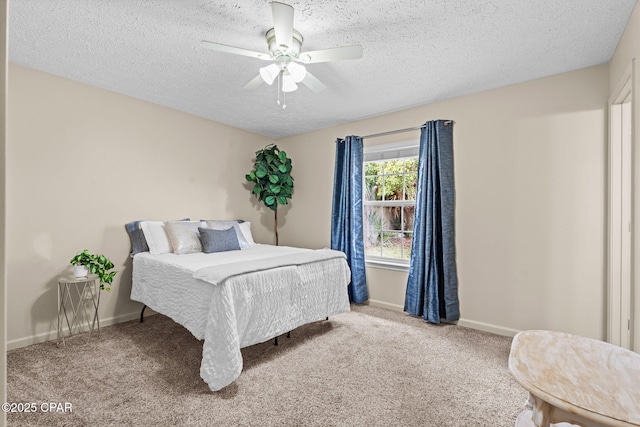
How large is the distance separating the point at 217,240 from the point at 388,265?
205 centimetres

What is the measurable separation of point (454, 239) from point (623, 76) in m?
1.79

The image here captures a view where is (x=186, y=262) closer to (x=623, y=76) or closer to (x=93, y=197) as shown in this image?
(x=93, y=197)

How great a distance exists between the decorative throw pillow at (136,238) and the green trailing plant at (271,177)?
61.6 inches

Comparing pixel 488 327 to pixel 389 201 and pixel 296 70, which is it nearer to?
pixel 389 201

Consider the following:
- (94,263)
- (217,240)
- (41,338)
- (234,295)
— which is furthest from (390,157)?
(41,338)

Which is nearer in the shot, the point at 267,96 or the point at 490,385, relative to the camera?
the point at 490,385

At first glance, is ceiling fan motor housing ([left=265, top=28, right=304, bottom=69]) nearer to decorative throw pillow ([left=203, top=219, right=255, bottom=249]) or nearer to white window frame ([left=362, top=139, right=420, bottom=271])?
white window frame ([left=362, top=139, right=420, bottom=271])

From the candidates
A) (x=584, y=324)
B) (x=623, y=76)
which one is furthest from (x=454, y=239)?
(x=623, y=76)

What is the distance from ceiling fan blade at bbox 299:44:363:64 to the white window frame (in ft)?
6.16

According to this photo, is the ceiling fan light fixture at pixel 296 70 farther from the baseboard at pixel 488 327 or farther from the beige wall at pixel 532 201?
the baseboard at pixel 488 327

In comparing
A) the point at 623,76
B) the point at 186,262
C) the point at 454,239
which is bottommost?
the point at 186,262

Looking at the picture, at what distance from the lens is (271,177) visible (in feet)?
14.0

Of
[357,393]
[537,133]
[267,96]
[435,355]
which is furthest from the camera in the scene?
[267,96]

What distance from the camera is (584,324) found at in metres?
2.51
